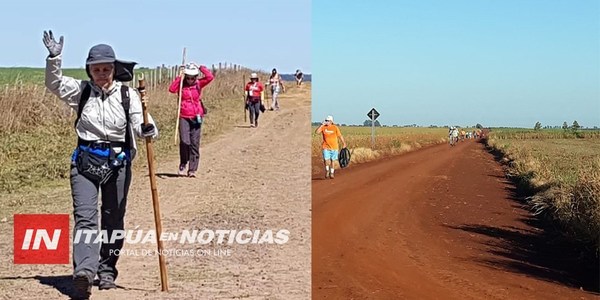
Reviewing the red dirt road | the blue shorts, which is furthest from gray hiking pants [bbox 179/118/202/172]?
the blue shorts

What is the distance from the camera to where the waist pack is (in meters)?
4.39

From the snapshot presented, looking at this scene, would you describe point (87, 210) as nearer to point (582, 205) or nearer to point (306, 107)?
point (582, 205)

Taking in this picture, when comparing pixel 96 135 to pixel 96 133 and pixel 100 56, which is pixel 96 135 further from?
pixel 100 56

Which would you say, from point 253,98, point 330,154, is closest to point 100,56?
point 330,154

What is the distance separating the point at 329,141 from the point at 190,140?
2160mm

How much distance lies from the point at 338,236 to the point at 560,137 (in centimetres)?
754

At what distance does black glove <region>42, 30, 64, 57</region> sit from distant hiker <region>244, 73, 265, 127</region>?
12.4 meters

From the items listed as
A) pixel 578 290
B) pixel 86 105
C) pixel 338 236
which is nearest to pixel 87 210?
pixel 86 105

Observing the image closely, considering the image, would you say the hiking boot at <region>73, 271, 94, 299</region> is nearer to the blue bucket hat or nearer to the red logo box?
the blue bucket hat

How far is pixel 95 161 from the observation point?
14.4ft

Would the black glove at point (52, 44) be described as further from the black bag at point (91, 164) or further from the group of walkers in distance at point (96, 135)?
the black bag at point (91, 164)

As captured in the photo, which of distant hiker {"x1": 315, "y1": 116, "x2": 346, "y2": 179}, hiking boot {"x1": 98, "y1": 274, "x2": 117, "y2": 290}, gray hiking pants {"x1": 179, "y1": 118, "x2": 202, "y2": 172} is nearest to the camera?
hiking boot {"x1": 98, "y1": 274, "x2": 117, "y2": 290}

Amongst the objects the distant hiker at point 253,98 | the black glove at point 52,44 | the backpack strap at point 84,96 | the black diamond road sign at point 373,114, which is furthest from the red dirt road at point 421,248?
the distant hiker at point 253,98

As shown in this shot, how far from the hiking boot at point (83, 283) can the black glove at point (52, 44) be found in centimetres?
122
